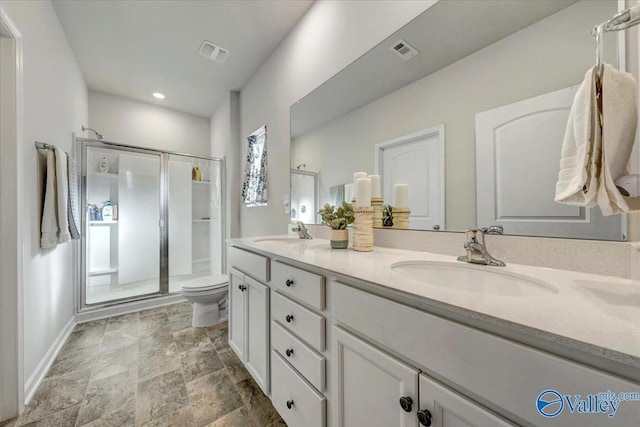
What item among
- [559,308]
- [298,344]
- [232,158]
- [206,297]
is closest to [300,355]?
[298,344]

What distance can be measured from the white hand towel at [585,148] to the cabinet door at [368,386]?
0.60 m

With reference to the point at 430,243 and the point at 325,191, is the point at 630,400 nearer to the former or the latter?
the point at 430,243

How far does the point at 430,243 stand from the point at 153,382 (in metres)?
1.77

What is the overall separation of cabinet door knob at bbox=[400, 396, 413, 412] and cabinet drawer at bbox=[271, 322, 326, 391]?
318mm

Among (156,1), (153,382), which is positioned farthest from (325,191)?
(156,1)

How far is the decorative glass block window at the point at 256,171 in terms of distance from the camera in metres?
2.33

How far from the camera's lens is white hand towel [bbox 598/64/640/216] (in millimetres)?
549

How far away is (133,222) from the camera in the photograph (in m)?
2.70

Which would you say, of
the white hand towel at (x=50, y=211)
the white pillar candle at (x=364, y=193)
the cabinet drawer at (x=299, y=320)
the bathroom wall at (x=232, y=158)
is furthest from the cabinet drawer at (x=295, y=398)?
the bathroom wall at (x=232, y=158)

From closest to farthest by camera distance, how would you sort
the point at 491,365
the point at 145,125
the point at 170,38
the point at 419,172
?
the point at 491,365 < the point at 419,172 < the point at 170,38 < the point at 145,125

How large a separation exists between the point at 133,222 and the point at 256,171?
1593 mm

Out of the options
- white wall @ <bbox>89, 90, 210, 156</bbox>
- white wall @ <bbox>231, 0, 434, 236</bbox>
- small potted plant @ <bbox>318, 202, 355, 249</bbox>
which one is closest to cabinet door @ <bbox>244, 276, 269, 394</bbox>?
small potted plant @ <bbox>318, 202, 355, 249</bbox>

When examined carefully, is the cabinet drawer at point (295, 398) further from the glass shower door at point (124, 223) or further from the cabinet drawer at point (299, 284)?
the glass shower door at point (124, 223)

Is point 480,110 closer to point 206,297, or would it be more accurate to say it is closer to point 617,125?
point 617,125
